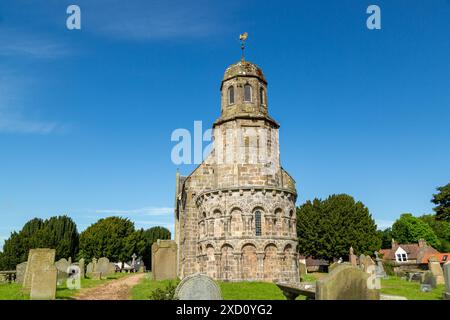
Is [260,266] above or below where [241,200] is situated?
below

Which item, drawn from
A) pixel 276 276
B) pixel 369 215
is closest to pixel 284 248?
pixel 276 276

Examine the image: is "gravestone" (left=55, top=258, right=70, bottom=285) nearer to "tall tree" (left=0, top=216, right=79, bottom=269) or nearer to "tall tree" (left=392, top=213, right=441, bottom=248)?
"tall tree" (left=0, top=216, right=79, bottom=269)

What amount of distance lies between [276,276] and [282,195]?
5.97 metres

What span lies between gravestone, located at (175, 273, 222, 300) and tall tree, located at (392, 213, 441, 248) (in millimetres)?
79856

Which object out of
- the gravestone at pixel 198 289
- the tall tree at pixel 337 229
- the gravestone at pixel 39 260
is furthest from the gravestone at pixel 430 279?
the tall tree at pixel 337 229

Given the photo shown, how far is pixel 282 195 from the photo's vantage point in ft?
86.2

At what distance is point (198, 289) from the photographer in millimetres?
12055

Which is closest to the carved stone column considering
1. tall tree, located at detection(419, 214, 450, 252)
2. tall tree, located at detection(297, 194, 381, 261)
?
tall tree, located at detection(297, 194, 381, 261)

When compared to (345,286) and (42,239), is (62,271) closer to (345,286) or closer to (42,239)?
(345,286)

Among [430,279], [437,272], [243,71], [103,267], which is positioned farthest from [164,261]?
[437,272]

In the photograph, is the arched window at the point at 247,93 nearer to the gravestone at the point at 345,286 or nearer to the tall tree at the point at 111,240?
the gravestone at the point at 345,286

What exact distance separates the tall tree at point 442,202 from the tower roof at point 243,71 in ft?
113

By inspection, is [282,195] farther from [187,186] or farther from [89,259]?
[89,259]

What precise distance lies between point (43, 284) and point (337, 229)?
127ft
